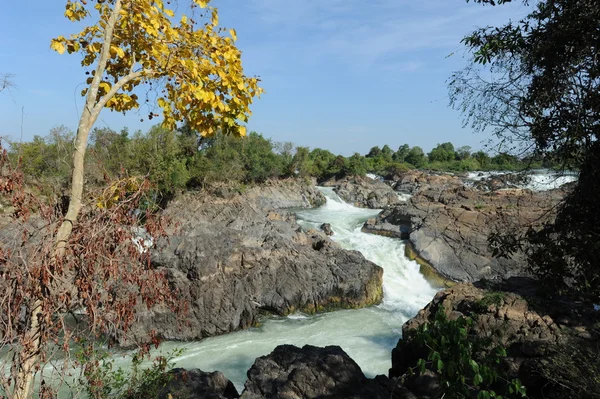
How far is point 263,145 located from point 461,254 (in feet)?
72.0

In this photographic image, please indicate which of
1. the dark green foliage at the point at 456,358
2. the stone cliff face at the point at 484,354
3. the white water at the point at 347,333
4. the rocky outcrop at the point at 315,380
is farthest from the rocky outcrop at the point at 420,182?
the dark green foliage at the point at 456,358

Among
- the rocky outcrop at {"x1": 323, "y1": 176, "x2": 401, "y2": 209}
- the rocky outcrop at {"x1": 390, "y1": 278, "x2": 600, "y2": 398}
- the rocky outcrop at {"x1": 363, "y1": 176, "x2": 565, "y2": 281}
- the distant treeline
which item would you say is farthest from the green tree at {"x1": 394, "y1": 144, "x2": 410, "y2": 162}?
the rocky outcrop at {"x1": 390, "y1": 278, "x2": 600, "y2": 398}

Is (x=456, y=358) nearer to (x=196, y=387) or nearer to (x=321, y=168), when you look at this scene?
(x=196, y=387)

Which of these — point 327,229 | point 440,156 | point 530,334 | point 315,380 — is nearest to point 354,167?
point 327,229

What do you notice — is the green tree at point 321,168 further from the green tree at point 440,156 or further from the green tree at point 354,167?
the green tree at point 440,156

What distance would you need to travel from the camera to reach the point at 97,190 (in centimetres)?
264

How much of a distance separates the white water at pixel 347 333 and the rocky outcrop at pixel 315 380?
314cm

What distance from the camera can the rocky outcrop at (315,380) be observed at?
18.1 feet

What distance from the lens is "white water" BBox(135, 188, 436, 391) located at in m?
10.1

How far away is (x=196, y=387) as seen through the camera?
19.0ft

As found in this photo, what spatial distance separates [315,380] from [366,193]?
27851 mm

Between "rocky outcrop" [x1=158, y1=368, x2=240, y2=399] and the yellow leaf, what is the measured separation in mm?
3661

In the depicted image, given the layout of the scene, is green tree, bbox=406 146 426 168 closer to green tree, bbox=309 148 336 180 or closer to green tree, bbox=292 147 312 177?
green tree, bbox=309 148 336 180

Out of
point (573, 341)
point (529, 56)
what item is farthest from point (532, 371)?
point (529, 56)
